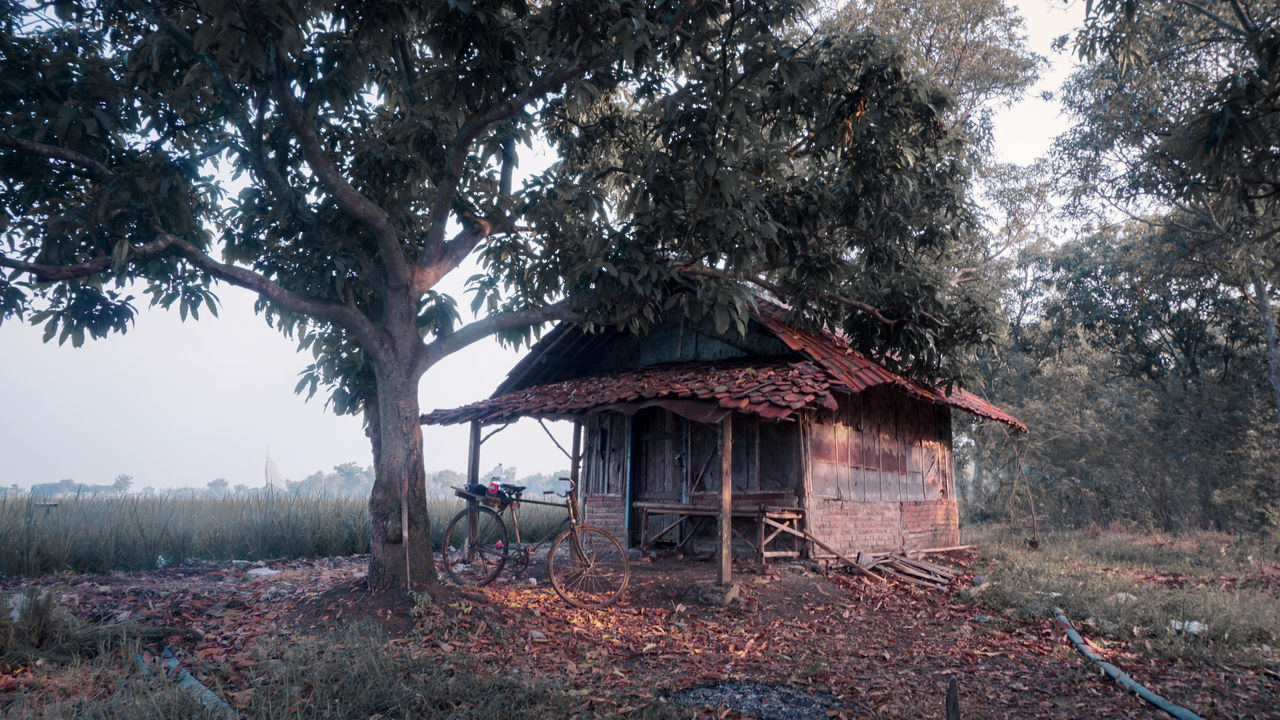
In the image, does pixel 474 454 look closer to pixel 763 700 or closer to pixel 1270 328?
pixel 763 700

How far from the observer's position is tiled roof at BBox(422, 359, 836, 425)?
8766 mm

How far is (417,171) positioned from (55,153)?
348cm

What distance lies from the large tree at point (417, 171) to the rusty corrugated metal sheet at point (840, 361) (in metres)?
0.59

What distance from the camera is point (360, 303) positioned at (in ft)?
31.6

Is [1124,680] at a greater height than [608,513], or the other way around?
[608,513]

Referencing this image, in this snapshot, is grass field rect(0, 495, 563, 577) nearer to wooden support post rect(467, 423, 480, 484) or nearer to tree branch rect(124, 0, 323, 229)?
wooden support post rect(467, 423, 480, 484)

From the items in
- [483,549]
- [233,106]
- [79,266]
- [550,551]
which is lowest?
[483,549]

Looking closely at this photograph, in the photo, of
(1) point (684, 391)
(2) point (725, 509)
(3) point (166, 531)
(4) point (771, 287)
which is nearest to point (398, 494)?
(1) point (684, 391)

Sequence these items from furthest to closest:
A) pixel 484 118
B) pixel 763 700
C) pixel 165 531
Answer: pixel 165 531
pixel 484 118
pixel 763 700

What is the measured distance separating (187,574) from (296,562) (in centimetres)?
198

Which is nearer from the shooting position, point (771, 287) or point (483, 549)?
point (483, 549)

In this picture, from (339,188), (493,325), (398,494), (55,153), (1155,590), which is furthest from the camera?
(1155,590)

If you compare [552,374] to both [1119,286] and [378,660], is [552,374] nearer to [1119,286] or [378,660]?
[378,660]

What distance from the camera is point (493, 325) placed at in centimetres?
877
